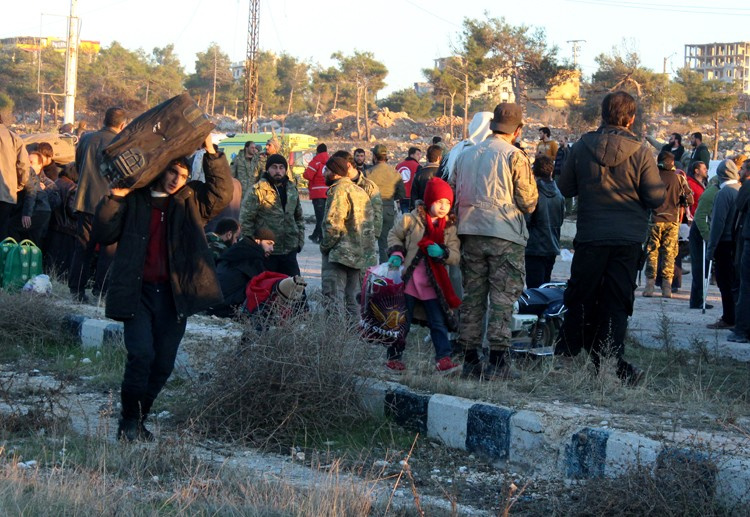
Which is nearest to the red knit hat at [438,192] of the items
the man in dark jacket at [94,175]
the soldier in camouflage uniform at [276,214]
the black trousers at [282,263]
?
the soldier in camouflage uniform at [276,214]

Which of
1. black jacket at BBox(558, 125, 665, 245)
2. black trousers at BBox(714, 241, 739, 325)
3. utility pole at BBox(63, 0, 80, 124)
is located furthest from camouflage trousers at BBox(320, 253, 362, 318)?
utility pole at BBox(63, 0, 80, 124)

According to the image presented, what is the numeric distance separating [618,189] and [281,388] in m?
2.72

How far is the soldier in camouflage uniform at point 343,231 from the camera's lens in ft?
29.4

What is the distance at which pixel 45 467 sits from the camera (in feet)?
16.4

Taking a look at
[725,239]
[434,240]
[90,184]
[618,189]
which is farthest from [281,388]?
[725,239]

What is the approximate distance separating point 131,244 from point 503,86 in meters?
58.3

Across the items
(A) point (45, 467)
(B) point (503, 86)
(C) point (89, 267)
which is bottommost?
(A) point (45, 467)

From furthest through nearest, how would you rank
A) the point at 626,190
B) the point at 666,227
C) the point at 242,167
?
the point at 242,167 → the point at 666,227 → the point at 626,190

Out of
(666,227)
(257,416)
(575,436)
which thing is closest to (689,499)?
(575,436)

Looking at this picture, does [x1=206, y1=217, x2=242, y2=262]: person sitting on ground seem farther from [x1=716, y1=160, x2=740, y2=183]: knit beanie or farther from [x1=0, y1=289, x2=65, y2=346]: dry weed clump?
[x1=716, y1=160, x2=740, y2=183]: knit beanie

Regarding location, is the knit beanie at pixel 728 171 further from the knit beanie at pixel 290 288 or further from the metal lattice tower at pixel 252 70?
the metal lattice tower at pixel 252 70

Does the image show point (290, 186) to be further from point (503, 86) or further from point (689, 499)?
point (503, 86)

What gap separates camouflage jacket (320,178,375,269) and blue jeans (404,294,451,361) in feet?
5.31

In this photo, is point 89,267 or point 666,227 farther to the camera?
point 666,227
